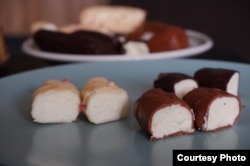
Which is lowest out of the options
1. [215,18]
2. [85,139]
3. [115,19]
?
[215,18]

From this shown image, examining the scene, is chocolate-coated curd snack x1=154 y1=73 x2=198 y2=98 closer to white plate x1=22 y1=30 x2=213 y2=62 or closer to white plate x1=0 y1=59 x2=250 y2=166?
white plate x1=0 y1=59 x2=250 y2=166

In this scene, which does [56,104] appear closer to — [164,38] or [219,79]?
[219,79]

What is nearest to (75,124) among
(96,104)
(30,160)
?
(96,104)

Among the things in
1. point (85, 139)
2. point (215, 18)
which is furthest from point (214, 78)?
point (215, 18)

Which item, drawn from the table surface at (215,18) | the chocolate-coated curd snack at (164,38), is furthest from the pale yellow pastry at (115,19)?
the table surface at (215,18)

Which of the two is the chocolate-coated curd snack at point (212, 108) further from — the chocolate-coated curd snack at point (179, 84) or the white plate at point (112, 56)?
the white plate at point (112, 56)

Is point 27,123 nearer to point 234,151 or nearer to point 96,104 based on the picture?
point 96,104
